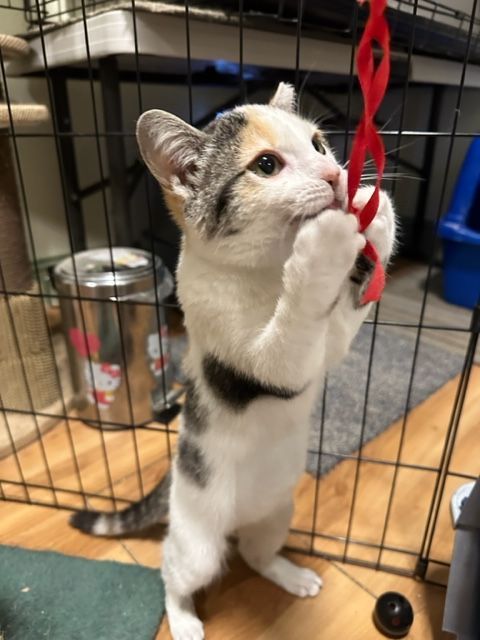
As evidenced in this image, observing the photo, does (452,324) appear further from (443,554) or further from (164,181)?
(164,181)

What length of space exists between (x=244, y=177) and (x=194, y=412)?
1.47 ft

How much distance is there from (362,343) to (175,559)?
1.34 m

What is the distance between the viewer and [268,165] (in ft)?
2.30

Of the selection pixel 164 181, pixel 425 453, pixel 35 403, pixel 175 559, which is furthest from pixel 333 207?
pixel 35 403

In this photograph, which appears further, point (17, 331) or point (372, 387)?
point (372, 387)

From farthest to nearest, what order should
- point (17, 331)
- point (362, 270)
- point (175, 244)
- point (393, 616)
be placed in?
1. point (175, 244)
2. point (17, 331)
3. point (393, 616)
4. point (362, 270)

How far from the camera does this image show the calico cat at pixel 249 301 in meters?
0.62

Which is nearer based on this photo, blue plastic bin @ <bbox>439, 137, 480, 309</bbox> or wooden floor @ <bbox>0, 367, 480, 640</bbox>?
wooden floor @ <bbox>0, 367, 480, 640</bbox>

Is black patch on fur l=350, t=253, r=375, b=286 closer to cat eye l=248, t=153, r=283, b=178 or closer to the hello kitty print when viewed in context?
cat eye l=248, t=153, r=283, b=178

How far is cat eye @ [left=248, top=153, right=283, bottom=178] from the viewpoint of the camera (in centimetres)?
70

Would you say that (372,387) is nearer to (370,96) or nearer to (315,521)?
(315,521)

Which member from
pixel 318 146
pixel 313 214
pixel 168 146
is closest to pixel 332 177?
pixel 313 214

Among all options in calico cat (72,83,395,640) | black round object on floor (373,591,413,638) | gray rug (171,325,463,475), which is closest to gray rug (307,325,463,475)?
gray rug (171,325,463,475)

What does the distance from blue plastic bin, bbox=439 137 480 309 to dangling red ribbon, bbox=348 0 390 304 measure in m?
1.89
